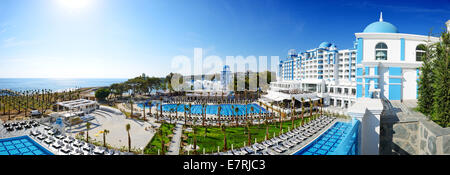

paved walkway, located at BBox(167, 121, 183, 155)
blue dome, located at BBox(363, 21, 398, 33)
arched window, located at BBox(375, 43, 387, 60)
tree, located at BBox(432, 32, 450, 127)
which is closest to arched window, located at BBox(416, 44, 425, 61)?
arched window, located at BBox(375, 43, 387, 60)

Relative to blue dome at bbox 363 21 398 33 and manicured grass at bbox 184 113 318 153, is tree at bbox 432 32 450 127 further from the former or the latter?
manicured grass at bbox 184 113 318 153

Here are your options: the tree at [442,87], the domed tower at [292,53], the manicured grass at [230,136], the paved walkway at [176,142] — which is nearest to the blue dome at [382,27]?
the tree at [442,87]

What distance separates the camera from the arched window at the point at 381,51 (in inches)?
236

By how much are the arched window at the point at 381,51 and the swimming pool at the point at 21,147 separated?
16.6m

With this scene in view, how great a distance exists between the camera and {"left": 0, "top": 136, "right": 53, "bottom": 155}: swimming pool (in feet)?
31.3

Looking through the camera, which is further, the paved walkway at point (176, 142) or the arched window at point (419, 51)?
the paved walkway at point (176, 142)

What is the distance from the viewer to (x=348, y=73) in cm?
2650

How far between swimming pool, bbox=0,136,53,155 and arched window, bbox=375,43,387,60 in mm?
16572

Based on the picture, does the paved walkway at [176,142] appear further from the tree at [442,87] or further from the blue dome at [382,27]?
the blue dome at [382,27]

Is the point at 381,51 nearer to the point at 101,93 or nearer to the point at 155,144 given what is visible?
the point at 155,144

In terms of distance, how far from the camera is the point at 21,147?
10195 mm
